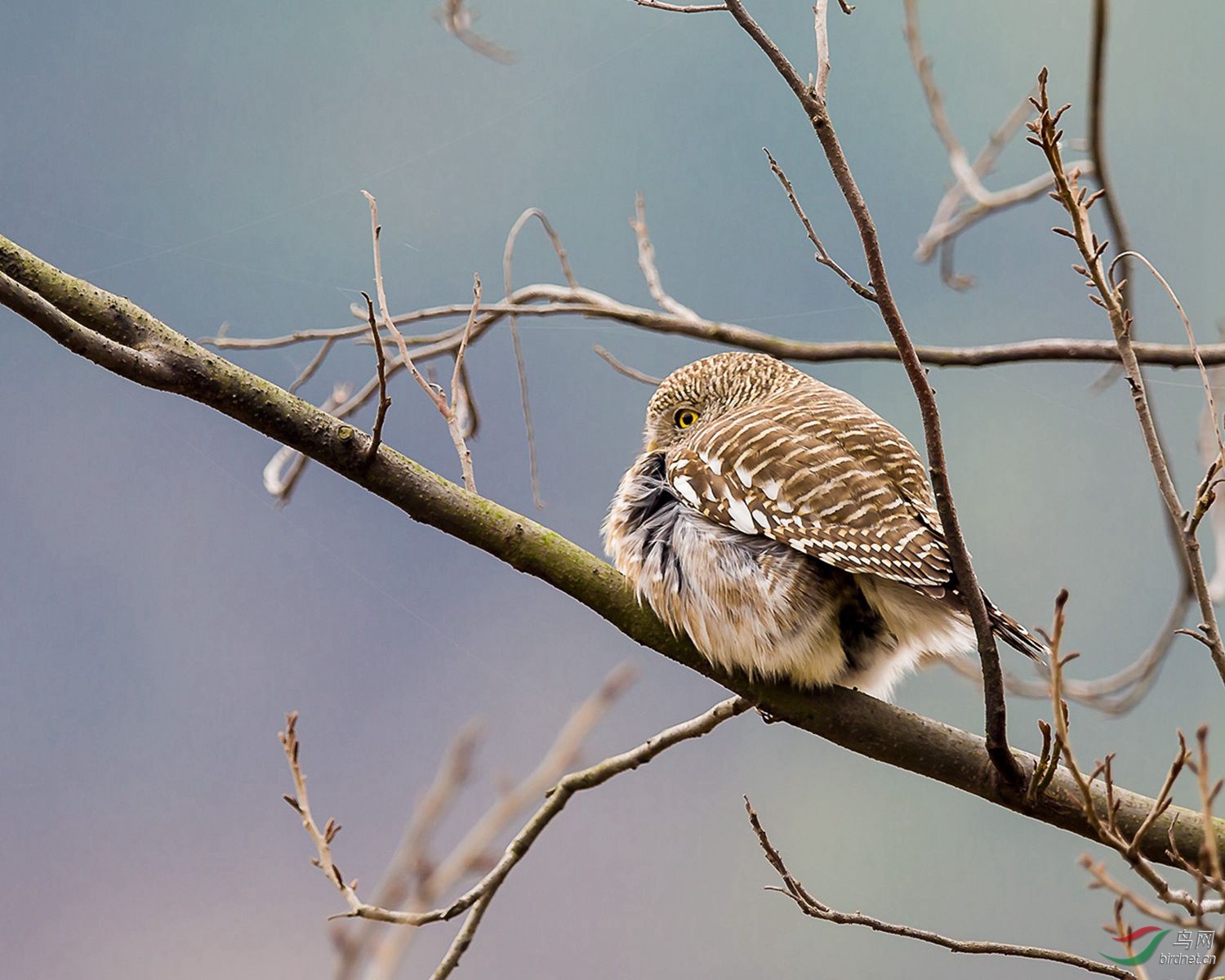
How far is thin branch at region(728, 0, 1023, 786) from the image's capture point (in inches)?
44.2

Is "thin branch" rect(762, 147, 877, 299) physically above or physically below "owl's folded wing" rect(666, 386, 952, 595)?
above

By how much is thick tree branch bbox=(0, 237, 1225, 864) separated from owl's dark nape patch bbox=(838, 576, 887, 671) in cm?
8

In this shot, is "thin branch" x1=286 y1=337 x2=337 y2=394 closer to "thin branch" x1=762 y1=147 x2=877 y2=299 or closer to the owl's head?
the owl's head

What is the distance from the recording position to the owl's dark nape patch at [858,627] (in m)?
1.63

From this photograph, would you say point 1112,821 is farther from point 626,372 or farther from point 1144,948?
point 626,372

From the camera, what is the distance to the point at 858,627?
165cm

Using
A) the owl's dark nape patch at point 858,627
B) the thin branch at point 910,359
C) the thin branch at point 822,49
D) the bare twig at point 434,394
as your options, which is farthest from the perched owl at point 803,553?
the thin branch at point 822,49

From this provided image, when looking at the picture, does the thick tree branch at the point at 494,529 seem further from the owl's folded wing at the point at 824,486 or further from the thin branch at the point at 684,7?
the thin branch at the point at 684,7

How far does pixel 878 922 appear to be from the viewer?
48.9 inches

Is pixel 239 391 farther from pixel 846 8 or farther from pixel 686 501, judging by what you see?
pixel 846 8

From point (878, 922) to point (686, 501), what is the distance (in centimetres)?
68

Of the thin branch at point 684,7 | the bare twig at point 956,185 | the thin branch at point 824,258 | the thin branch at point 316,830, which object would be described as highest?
the bare twig at point 956,185

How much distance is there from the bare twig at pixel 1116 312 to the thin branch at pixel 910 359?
0.56 ft

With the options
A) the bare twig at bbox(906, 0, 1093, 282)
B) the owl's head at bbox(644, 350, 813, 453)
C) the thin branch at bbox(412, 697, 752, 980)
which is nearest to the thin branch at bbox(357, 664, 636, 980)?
the thin branch at bbox(412, 697, 752, 980)
